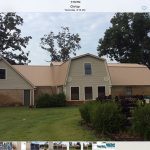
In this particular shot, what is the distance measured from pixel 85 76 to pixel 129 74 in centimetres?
27

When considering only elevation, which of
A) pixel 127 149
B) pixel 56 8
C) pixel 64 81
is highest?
pixel 56 8

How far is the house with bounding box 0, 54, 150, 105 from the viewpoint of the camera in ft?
21.1

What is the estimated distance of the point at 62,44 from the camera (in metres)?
6.50

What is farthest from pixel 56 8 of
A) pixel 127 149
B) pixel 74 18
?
pixel 127 149

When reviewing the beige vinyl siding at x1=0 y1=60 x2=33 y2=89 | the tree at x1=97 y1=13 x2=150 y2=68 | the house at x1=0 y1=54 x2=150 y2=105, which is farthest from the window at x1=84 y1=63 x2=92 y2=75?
the beige vinyl siding at x1=0 y1=60 x2=33 y2=89

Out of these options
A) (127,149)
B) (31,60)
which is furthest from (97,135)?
(31,60)

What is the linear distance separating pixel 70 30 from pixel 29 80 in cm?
39

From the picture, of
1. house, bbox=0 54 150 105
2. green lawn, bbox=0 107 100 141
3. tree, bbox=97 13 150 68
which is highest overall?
tree, bbox=97 13 150 68

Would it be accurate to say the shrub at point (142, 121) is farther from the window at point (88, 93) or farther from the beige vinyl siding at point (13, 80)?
the beige vinyl siding at point (13, 80)

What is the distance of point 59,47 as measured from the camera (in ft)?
21.3

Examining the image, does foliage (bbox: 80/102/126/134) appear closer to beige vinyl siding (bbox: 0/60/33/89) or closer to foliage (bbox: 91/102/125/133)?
foliage (bbox: 91/102/125/133)

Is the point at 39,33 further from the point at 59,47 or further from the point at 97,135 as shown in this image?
the point at 97,135

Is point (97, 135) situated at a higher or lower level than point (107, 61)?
lower

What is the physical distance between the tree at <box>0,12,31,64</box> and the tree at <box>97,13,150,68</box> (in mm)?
467
